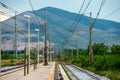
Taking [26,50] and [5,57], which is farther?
[5,57]

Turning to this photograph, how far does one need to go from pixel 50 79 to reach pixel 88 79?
490 centimetres

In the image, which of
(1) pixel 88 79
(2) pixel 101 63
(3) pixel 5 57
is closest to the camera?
(1) pixel 88 79

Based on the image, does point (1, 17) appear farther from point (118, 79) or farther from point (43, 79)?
point (118, 79)

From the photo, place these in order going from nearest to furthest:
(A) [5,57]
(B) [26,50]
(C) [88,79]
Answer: (C) [88,79], (B) [26,50], (A) [5,57]

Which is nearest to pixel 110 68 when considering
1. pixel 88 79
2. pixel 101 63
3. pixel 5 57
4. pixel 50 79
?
pixel 101 63

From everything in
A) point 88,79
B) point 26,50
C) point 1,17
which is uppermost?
point 1,17

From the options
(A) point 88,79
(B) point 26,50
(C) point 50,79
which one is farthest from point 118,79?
(B) point 26,50

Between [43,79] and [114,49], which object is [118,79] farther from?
[114,49]

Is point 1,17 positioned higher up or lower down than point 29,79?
higher up

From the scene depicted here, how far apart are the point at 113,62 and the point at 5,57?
95261 mm

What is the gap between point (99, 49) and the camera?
128 metres

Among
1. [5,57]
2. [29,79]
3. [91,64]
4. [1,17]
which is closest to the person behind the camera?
[1,17]

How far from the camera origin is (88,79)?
125 feet

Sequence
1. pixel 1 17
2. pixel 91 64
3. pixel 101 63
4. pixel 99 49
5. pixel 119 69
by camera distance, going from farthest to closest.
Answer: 1. pixel 99 49
2. pixel 91 64
3. pixel 101 63
4. pixel 119 69
5. pixel 1 17
